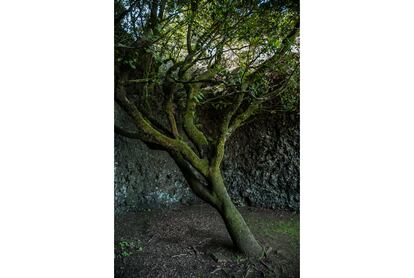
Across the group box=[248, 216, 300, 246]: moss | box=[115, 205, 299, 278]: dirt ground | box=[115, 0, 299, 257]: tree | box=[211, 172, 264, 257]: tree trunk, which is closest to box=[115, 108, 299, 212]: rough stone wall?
box=[115, 205, 299, 278]: dirt ground

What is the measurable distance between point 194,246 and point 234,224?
48cm

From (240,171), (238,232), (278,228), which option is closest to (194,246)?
(238,232)

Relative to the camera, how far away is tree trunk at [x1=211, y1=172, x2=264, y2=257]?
105 inches

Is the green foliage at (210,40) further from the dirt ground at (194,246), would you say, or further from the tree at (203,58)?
the dirt ground at (194,246)

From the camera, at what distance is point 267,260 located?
2643 millimetres

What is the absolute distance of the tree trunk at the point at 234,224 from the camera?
2658mm

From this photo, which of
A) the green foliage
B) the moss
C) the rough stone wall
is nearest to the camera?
the green foliage

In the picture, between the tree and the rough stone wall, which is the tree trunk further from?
the rough stone wall

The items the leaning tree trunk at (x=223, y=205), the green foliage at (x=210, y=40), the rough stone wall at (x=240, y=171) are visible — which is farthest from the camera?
the rough stone wall at (x=240, y=171)

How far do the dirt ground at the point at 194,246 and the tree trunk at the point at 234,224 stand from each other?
0.26ft

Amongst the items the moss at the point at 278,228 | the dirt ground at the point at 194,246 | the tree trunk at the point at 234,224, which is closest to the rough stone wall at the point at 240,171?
the dirt ground at the point at 194,246
